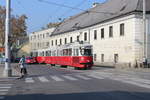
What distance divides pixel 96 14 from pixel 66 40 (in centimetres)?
1549

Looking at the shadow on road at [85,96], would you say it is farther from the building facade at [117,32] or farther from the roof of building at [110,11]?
the roof of building at [110,11]

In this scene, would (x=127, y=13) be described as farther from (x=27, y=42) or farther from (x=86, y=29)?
(x=27, y=42)

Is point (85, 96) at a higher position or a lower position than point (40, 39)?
lower

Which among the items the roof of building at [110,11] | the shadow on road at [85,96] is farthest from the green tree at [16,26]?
the shadow on road at [85,96]

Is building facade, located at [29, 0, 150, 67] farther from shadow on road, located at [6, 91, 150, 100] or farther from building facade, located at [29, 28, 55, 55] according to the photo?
building facade, located at [29, 28, 55, 55]

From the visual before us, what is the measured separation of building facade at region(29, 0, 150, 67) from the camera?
49.2m

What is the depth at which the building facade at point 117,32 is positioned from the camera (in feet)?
161

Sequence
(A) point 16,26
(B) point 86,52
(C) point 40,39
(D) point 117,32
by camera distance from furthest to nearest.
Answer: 1. (C) point 40,39
2. (A) point 16,26
3. (D) point 117,32
4. (B) point 86,52

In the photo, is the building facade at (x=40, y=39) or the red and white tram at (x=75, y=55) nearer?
the red and white tram at (x=75, y=55)

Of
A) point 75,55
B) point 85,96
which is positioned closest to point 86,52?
point 75,55

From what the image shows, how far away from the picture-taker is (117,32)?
5422cm

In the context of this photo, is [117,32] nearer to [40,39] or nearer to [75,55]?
[75,55]

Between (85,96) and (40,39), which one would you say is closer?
(85,96)

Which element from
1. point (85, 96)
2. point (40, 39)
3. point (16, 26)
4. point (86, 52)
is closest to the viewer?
point (85, 96)
